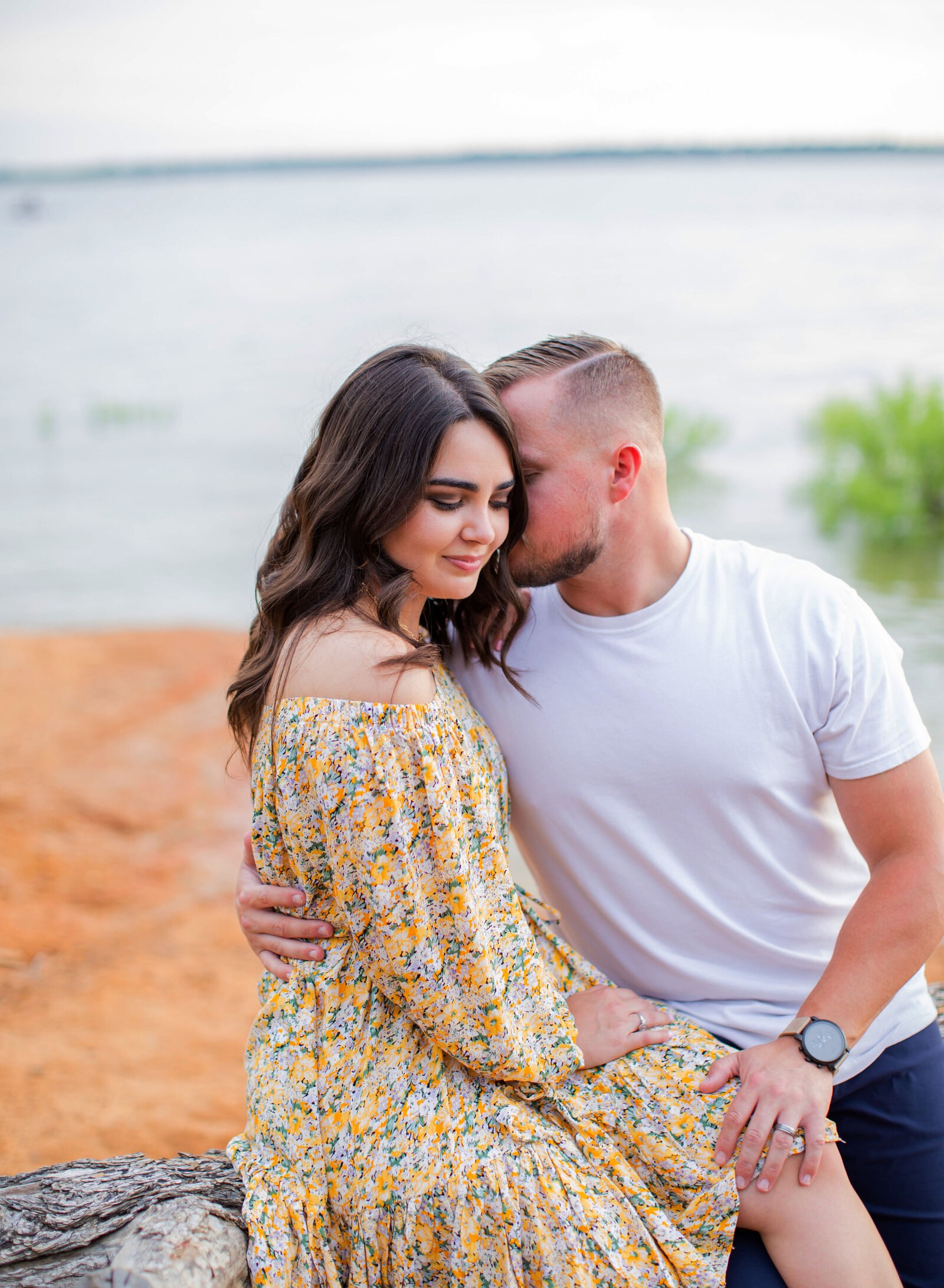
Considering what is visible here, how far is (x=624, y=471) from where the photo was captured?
7.31 feet

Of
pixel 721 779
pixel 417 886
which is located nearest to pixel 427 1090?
pixel 417 886

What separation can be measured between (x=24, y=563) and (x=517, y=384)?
1316 cm

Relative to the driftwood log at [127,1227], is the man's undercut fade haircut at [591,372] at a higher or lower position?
higher

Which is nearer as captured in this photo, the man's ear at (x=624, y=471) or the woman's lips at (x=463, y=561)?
the woman's lips at (x=463, y=561)

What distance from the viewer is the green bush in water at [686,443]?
1634cm

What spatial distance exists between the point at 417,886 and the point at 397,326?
1480cm

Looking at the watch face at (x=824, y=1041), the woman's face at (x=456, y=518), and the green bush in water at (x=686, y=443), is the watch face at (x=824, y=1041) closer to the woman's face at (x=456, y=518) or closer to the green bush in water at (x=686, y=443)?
the woman's face at (x=456, y=518)

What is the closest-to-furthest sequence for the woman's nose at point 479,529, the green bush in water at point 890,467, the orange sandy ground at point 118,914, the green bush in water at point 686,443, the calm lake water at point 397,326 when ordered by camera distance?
the woman's nose at point 479,529 < the orange sandy ground at point 118,914 < the green bush in water at point 890,467 < the calm lake water at point 397,326 < the green bush in water at point 686,443

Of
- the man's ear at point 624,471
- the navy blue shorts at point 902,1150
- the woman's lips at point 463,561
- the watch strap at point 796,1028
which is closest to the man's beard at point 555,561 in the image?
the man's ear at point 624,471

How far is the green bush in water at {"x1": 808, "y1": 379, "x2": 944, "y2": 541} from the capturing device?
1217 cm

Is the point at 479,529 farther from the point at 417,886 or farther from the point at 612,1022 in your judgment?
the point at 612,1022

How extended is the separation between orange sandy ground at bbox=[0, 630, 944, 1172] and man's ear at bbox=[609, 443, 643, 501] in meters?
2.64

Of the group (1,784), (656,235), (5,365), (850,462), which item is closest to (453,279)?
(656,235)

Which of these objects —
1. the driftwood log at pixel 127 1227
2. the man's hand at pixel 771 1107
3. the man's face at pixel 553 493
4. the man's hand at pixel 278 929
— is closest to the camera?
the driftwood log at pixel 127 1227
